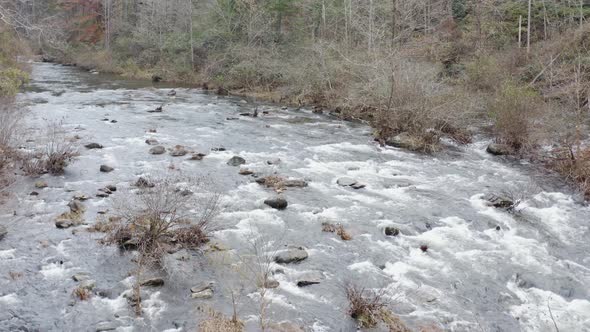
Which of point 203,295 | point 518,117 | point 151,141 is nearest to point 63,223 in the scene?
Answer: point 203,295

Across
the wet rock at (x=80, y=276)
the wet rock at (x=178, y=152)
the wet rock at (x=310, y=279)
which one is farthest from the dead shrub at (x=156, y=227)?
the wet rock at (x=178, y=152)

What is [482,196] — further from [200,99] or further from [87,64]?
[87,64]

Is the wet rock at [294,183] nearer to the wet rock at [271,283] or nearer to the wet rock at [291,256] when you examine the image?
the wet rock at [291,256]

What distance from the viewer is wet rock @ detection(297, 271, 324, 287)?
338 inches

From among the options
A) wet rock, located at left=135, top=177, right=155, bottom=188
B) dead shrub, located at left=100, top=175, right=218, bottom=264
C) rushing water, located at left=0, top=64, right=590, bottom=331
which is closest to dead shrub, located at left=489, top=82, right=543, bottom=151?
rushing water, located at left=0, top=64, right=590, bottom=331

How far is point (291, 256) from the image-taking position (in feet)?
31.1

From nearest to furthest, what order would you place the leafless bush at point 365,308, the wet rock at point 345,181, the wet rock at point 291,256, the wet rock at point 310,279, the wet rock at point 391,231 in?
the leafless bush at point 365,308, the wet rock at point 310,279, the wet rock at point 291,256, the wet rock at point 391,231, the wet rock at point 345,181

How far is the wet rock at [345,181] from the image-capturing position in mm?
14219

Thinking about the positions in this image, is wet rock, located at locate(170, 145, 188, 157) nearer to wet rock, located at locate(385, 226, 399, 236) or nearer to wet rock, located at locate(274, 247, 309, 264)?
wet rock, located at locate(274, 247, 309, 264)

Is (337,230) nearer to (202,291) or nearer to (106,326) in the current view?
(202,291)

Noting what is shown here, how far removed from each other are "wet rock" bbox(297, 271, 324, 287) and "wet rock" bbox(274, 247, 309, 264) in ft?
1.80

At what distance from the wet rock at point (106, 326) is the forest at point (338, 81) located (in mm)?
711

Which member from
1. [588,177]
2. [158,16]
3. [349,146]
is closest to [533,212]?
[588,177]

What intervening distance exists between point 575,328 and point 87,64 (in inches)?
2018
